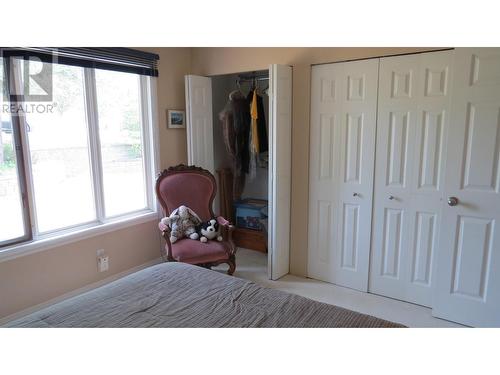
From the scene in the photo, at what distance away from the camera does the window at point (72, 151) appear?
246cm

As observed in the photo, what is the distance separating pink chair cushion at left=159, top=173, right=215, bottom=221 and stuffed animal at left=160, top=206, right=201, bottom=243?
0.12 metres

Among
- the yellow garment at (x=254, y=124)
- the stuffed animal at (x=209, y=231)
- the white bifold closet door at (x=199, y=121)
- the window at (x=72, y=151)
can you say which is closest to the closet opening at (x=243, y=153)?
the yellow garment at (x=254, y=124)

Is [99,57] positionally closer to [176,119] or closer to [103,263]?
[176,119]

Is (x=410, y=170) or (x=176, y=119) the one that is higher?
(x=176, y=119)

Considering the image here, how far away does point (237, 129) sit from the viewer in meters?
3.74

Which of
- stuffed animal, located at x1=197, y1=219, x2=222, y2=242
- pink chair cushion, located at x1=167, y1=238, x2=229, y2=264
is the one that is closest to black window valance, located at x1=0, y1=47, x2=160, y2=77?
stuffed animal, located at x1=197, y1=219, x2=222, y2=242

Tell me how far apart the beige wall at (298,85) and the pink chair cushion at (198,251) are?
0.77 metres

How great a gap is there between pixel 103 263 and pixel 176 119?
166cm

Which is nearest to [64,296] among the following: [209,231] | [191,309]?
[209,231]

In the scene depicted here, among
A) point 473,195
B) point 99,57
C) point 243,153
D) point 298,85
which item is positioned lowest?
point 473,195

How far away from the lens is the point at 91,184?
3.02 m

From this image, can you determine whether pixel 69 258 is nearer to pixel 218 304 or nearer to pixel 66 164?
pixel 66 164

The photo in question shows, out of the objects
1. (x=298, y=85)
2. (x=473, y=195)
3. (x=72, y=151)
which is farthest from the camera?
(x=298, y=85)
